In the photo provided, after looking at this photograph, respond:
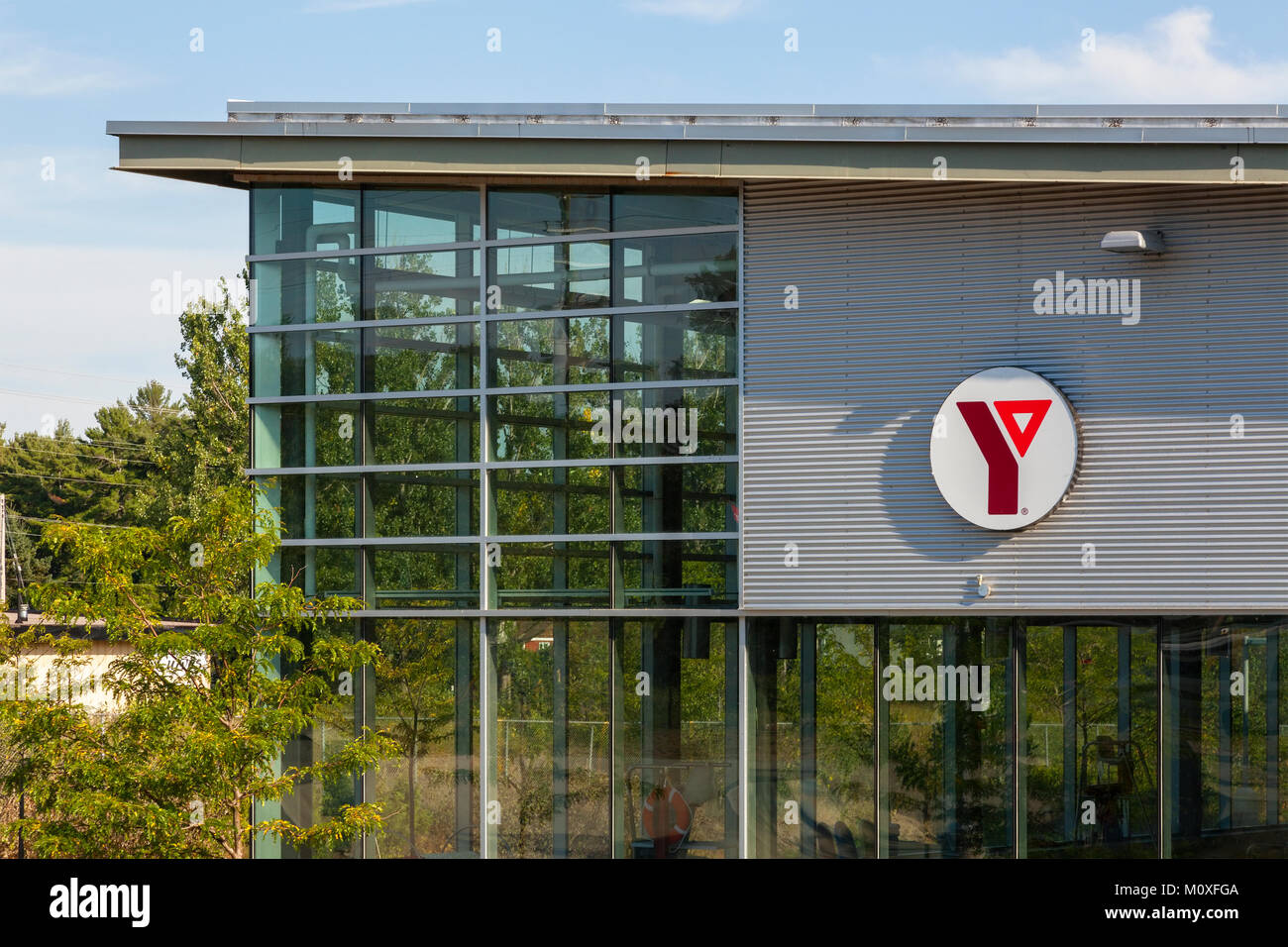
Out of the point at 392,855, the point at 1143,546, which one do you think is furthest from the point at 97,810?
the point at 1143,546

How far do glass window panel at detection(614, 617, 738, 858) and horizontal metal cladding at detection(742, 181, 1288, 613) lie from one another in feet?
2.86

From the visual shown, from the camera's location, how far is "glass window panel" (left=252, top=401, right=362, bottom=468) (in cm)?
1606

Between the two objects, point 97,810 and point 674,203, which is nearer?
point 97,810

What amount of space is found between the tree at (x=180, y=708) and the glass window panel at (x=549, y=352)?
308 centimetres

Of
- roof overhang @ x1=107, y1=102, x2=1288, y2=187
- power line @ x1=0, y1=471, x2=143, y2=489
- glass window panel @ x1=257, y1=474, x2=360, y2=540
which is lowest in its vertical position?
glass window panel @ x1=257, y1=474, x2=360, y2=540

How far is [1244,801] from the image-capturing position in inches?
512

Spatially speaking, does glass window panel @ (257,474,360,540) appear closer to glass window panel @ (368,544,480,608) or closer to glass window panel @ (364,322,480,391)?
glass window panel @ (368,544,480,608)

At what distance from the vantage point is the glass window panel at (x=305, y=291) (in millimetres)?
16141

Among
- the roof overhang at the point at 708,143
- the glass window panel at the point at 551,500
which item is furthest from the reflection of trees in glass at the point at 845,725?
the roof overhang at the point at 708,143

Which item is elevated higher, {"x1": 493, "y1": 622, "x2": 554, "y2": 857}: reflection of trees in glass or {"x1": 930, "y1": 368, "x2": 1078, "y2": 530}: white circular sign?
{"x1": 930, "y1": 368, "x2": 1078, "y2": 530}: white circular sign

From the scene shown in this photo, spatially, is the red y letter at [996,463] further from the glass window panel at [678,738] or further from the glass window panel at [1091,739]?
the glass window panel at [678,738]

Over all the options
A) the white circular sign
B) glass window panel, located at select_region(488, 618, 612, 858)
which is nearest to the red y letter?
the white circular sign
